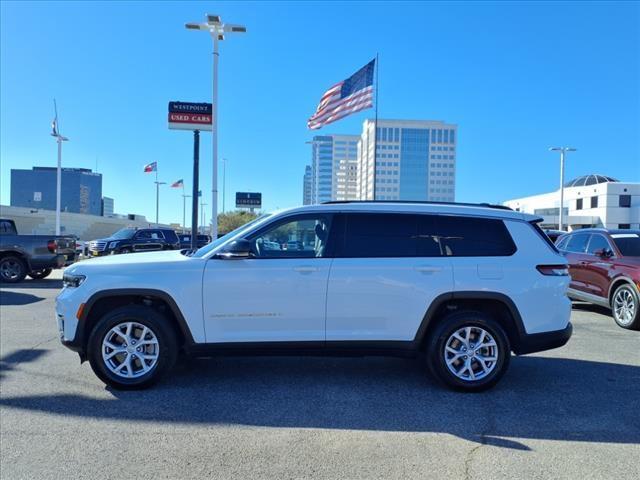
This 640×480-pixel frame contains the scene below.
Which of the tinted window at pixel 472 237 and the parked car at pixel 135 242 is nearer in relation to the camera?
the tinted window at pixel 472 237

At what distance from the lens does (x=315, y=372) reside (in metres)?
5.19

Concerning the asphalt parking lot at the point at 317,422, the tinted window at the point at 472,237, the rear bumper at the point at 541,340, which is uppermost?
the tinted window at the point at 472,237

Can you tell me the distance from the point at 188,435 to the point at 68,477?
855 millimetres

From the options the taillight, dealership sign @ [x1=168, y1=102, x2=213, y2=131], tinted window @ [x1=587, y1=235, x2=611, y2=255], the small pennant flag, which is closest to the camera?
the taillight

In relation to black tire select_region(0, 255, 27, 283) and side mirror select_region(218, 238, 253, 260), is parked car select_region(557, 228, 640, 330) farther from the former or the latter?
black tire select_region(0, 255, 27, 283)

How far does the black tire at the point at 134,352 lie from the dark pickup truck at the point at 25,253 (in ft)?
35.7

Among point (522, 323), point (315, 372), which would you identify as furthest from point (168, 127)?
point (522, 323)

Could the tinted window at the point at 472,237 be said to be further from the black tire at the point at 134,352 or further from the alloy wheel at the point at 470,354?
the black tire at the point at 134,352

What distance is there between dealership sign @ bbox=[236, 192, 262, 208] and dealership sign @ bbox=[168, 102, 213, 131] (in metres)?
53.9

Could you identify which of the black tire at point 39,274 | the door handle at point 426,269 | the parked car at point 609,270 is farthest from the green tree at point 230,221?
the door handle at point 426,269

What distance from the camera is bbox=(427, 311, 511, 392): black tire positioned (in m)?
4.55

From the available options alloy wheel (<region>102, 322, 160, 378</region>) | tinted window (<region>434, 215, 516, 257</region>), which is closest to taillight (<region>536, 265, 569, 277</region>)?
tinted window (<region>434, 215, 516, 257</region>)

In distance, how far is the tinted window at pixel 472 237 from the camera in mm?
4648

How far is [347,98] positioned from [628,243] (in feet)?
37.8
